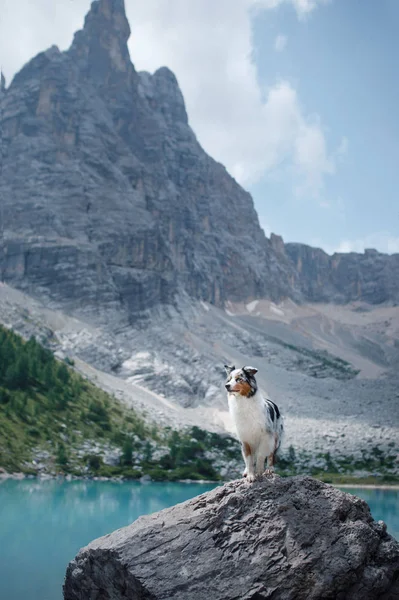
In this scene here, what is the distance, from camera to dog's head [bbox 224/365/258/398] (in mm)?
8884

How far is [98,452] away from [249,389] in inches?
1998

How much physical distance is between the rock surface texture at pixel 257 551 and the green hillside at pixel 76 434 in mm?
41092

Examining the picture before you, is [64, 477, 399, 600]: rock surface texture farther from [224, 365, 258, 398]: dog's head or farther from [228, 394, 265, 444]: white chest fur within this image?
[224, 365, 258, 398]: dog's head

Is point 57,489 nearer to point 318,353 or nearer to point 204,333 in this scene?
point 204,333

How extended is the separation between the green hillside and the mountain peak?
112233 millimetres

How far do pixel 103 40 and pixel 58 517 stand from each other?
156 meters

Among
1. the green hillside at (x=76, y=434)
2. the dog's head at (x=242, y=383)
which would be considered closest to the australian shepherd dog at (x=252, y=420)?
the dog's head at (x=242, y=383)

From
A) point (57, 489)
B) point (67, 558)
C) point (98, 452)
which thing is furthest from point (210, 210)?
point (67, 558)

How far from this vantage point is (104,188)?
13188cm

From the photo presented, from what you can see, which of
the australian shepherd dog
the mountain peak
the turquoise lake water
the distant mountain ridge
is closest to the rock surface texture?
the australian shepherd dog

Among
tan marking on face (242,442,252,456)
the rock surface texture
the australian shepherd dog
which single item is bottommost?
the rock surface texture

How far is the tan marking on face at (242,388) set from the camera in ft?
29.1

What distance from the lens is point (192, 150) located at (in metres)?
185

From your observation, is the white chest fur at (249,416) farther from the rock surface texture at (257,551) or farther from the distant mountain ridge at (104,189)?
the distant mountain ridge at (104,189)
